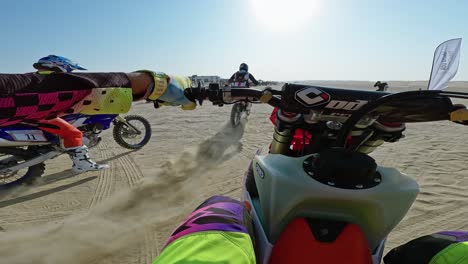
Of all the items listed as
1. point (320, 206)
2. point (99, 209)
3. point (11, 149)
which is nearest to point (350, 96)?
point (320, 206)

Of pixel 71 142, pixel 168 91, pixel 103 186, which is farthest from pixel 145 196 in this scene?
pixel 168 91

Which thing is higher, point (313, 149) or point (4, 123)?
point (4, 123)

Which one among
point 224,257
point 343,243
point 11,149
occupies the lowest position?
point 11,149

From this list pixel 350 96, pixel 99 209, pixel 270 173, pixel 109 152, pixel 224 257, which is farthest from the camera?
pixel 109 152

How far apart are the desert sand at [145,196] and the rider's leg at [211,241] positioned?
1.90 m

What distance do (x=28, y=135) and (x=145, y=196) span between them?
185cm

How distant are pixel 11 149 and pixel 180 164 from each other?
2.37 m

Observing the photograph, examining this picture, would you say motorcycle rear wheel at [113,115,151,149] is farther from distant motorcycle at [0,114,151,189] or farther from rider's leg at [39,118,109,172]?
rider's leg at [39,118,109,172]

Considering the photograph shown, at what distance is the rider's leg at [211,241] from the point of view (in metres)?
0.69

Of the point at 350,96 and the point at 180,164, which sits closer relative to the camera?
the point at 350,96

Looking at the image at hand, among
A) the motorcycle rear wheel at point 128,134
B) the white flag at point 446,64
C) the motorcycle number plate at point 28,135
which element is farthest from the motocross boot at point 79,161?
the white flag at point 446,64

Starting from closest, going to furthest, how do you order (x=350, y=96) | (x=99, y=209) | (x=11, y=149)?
(x=350, y=96) → (x=99, y=209) → (x=11, y=149)

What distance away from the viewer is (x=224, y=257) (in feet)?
2.29

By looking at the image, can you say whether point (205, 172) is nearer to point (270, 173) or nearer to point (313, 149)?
point (313, 149)
